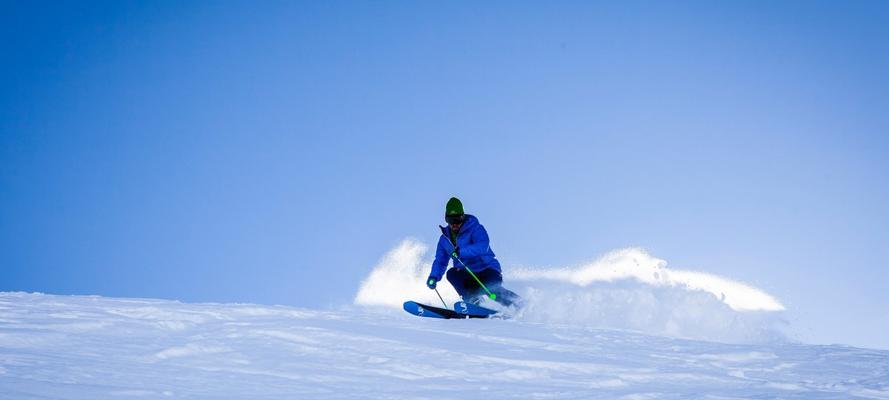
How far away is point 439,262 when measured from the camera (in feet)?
36.6

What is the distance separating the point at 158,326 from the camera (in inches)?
225

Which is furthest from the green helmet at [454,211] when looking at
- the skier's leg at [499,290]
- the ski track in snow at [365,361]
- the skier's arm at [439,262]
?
the ski track in snow at [365,361]

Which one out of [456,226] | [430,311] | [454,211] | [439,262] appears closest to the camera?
[430,311]

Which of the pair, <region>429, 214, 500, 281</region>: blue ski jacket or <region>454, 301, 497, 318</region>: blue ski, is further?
<region>429, 214, 500, 281</region>: blue ski jacket

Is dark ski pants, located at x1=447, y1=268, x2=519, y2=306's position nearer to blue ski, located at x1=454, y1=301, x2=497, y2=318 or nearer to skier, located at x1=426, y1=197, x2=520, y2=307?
skier, located at x1=426, y1=197, x2=520, y2=307

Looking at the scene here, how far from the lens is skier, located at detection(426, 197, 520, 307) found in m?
10.6

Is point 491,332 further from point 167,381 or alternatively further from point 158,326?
point 167,381

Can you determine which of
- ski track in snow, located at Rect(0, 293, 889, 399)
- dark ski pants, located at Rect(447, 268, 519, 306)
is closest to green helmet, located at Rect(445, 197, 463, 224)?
dark ski pants, located at Rect(447, 268, 519, 306)

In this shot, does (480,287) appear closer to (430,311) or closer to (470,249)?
(470,249)

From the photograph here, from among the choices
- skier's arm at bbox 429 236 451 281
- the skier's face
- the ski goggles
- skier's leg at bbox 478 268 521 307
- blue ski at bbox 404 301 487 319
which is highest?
the ski goggles

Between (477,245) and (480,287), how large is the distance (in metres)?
0.71

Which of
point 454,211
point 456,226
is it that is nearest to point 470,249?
point 456,226

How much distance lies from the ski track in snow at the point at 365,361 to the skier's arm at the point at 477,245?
3.73 m

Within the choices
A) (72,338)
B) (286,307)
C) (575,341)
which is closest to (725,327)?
(575,341)
